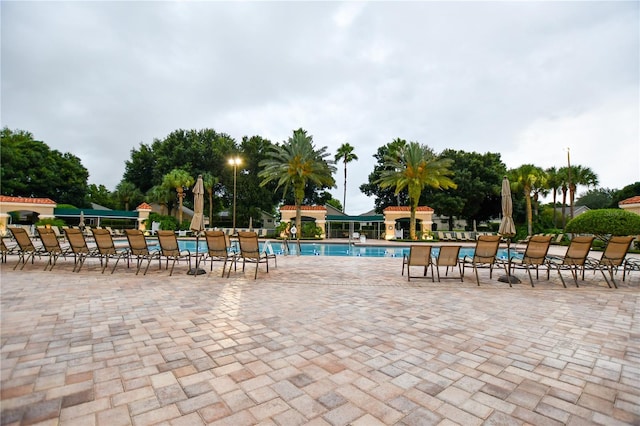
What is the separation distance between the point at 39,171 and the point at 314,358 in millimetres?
44145

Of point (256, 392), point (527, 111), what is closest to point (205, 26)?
point (256, 392)

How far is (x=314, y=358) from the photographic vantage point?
9.05 ft

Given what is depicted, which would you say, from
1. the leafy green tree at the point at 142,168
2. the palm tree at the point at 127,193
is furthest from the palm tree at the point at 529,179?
the palm tree at the point at 127,193

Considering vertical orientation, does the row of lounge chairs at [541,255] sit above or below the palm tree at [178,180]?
below

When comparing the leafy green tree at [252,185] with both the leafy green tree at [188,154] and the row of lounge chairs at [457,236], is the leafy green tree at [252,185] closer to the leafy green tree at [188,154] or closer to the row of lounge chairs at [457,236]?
the leafy green tree at [188,154]

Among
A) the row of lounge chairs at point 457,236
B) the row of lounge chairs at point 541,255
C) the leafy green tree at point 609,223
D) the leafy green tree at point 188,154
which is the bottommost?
the row of lounge chairs at point 457,236

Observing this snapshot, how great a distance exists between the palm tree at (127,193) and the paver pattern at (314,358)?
115ft

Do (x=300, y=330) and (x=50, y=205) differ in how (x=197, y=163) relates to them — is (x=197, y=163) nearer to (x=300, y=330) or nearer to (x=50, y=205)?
(x=50, y=205)

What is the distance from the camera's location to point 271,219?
38.7 meters

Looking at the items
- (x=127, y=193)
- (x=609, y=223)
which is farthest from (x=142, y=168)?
(x=609, y=223)

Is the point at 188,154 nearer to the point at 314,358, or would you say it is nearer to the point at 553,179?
the point at 314,358

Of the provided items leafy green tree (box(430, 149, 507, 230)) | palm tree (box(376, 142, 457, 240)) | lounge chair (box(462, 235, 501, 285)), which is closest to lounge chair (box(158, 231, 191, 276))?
lounge chair (box(462, 235, 501, 285))

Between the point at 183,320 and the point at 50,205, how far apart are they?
31696mm

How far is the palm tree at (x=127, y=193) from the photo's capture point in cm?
3581
